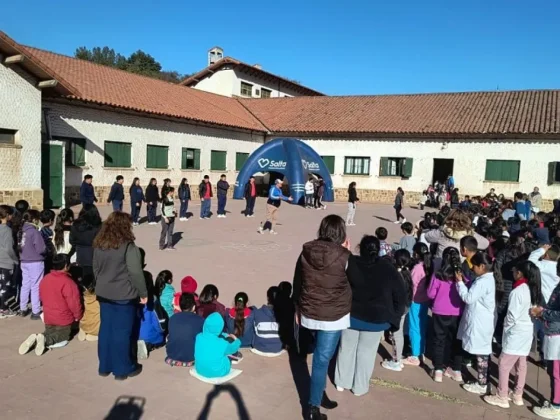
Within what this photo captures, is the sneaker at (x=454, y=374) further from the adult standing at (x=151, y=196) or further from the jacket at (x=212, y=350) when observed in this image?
the adult standing at (x=151, y=196)

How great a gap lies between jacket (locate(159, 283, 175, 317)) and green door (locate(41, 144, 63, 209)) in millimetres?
13157

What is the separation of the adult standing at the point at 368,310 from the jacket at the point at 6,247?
4390 millimetres

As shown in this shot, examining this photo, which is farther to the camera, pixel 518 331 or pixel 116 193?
pixel 116 193

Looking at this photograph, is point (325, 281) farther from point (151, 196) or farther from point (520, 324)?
point (151, 196)

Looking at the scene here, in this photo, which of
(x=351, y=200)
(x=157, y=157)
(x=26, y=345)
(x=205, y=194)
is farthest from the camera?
(x=157, y=157)

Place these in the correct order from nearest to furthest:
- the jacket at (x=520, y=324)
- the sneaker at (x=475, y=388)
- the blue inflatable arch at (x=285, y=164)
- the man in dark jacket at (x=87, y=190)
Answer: the jacket at (x=520, y=324)
the sneaker at (x=475, y=388)
the man in dark jacket at (x=87, y=190)
the blue inflatable arch at (x=285, y=164)

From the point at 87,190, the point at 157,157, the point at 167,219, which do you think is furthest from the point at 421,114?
the point at 167,219

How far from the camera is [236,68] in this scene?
3672 centimetres

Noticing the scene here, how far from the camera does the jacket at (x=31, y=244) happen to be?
612cm

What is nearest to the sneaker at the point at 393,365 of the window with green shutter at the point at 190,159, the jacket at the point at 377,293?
the jacket at the point at 377,293

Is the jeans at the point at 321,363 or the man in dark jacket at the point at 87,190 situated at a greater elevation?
the man in dark jacket at the point at 87,190

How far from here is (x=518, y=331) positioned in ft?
14.3

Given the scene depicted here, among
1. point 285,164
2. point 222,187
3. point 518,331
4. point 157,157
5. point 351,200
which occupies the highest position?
point 157,157

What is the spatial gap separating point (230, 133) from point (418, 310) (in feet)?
79.4
